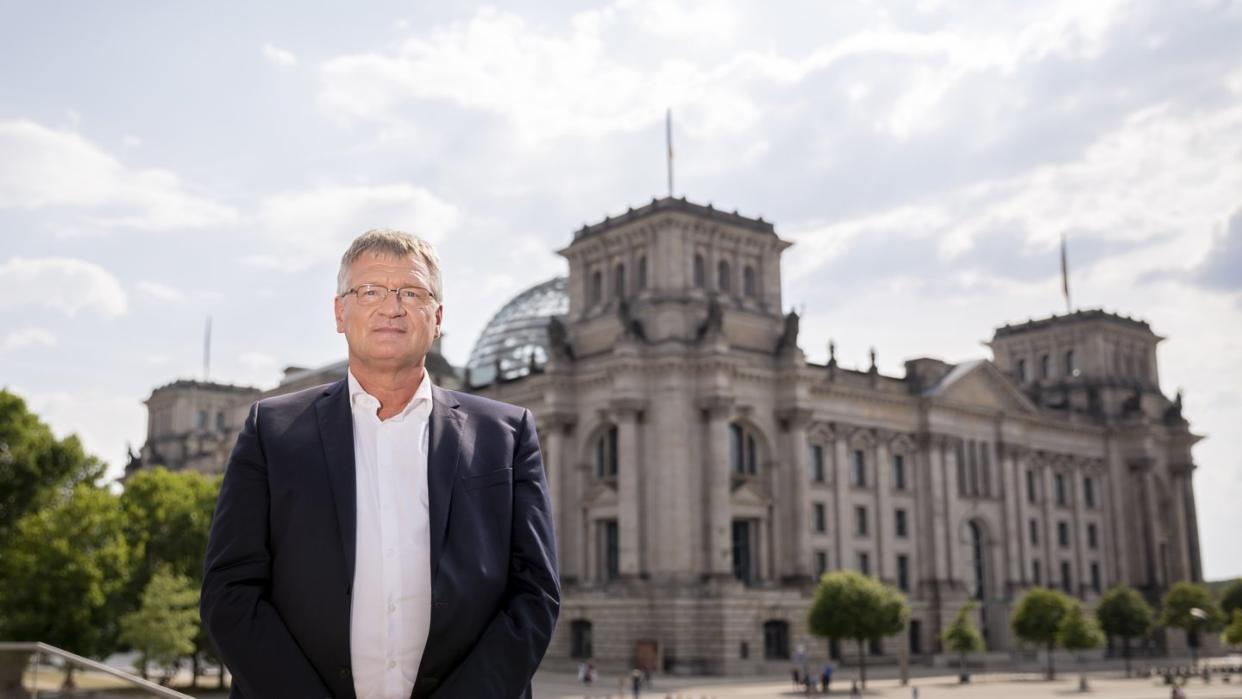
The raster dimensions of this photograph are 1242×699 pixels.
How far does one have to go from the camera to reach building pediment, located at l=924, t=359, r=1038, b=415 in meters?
78.9

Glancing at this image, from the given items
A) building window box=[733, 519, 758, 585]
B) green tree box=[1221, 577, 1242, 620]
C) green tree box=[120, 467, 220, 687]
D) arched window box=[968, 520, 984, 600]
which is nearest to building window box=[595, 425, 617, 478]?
building window box=[733, 519, 758, 585]

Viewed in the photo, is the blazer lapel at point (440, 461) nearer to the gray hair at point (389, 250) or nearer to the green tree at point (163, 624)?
the gray hair at point (389, 250)

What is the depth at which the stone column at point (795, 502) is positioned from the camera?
67250 mm

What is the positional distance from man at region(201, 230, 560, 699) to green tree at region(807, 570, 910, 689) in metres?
55.7

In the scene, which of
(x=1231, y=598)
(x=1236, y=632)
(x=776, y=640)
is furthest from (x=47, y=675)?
(x=1231, y=598)

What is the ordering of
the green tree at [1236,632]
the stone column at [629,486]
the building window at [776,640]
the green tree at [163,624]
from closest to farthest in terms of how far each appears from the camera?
the green tree at [163,624] → the stone column at [629,486] → the building window at [776,640] → the green tree at [1236,632]

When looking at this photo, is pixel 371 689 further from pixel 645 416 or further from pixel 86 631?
pixel 645 416

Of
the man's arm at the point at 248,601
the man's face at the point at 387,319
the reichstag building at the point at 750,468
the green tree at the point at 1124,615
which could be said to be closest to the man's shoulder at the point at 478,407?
the man's face at the point at 387,319

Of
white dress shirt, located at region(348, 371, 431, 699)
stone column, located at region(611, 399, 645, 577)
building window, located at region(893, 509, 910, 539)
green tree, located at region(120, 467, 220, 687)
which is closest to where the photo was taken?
white dress shirt, located at region(348, 371, 431, 699)

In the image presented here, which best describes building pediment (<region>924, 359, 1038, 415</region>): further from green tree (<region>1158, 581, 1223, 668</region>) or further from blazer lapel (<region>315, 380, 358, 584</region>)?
blazer lapel (<region>315, 380, 358, 584</region>)

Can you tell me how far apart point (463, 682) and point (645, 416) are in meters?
61.1

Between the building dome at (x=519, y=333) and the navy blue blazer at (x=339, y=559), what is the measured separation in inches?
3245

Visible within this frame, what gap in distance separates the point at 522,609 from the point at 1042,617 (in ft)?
226

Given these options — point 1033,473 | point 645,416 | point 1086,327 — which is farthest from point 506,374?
point 1086,327
